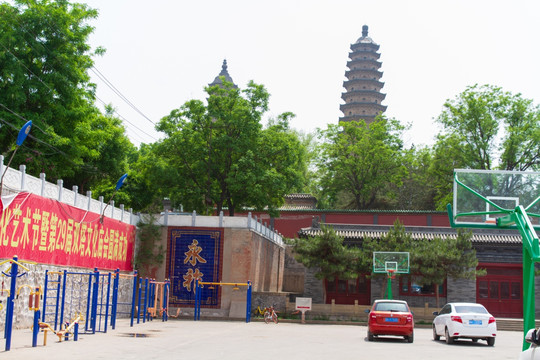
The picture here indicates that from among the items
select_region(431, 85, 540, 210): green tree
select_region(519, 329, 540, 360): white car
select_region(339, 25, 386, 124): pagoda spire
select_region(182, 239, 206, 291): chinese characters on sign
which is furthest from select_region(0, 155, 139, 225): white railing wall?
select_region(339, 25, 386, 124): pagoda spire

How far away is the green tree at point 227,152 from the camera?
106 ft

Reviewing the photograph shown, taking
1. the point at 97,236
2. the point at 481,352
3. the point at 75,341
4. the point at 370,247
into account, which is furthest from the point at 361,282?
the point at 75,341

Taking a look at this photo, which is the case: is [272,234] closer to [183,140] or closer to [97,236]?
[183,140]

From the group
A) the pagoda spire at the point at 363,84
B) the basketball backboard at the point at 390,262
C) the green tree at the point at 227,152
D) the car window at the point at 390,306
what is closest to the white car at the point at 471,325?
the car window at the point at 390,306

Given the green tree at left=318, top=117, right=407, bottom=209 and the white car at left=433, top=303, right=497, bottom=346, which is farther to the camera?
the green tree at left=318, top=117, right=407, bottom=209

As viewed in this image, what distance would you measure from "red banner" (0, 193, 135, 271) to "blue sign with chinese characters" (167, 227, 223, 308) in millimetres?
2162

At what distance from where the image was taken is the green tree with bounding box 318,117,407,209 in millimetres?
48375

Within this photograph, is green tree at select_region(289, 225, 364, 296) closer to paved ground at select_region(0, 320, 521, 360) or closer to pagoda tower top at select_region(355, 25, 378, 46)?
paved ground at select_region(0, 320, 521, 360)

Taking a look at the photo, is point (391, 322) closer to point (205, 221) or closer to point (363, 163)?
point (205, 221)

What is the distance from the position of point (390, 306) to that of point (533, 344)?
11196 millimetres

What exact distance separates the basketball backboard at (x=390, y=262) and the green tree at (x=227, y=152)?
6.78 m

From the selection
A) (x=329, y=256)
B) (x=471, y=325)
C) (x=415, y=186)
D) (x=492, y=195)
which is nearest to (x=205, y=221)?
(x=329, y=256)

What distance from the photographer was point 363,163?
48.4 m

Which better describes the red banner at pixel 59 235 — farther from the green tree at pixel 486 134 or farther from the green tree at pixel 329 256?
the green tree at pixel 486 134
